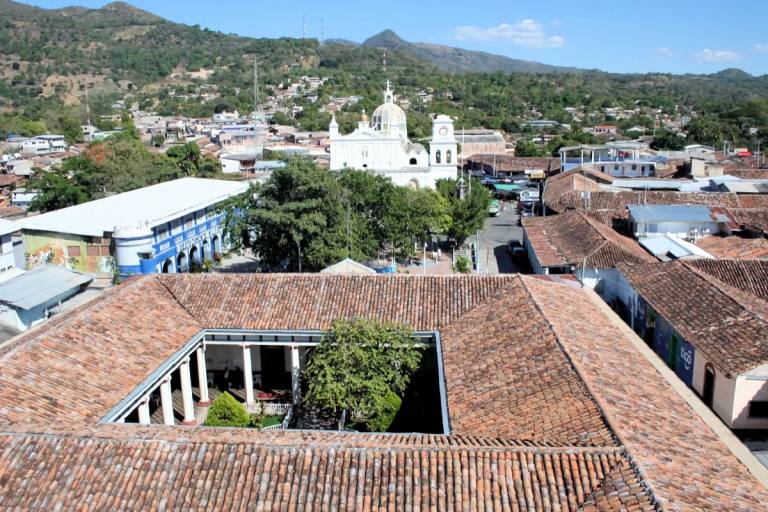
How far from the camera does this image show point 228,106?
119562 millimetres

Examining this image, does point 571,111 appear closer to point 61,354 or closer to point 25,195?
point 25,195

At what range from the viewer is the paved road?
31853mm

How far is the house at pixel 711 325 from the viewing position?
1473cm

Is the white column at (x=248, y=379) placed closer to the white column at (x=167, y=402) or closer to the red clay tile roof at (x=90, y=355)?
the red clay tile roof at (x=90, y=355)

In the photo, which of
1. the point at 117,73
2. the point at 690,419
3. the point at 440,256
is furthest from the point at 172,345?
the point at 117,73

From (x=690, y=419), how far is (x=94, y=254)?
25.0m

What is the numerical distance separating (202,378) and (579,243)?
16303 millimetres

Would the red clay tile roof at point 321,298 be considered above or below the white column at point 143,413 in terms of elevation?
above

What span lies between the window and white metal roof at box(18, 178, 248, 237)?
2232cm

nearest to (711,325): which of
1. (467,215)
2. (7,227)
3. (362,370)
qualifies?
(362,370)

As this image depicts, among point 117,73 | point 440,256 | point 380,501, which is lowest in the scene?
point 440,256

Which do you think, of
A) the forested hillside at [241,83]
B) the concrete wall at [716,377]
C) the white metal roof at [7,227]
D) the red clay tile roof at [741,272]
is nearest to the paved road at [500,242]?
the red clay tile roof at [741,272]

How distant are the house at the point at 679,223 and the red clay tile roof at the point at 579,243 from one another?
1015 mm

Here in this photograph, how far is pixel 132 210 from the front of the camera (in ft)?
103
